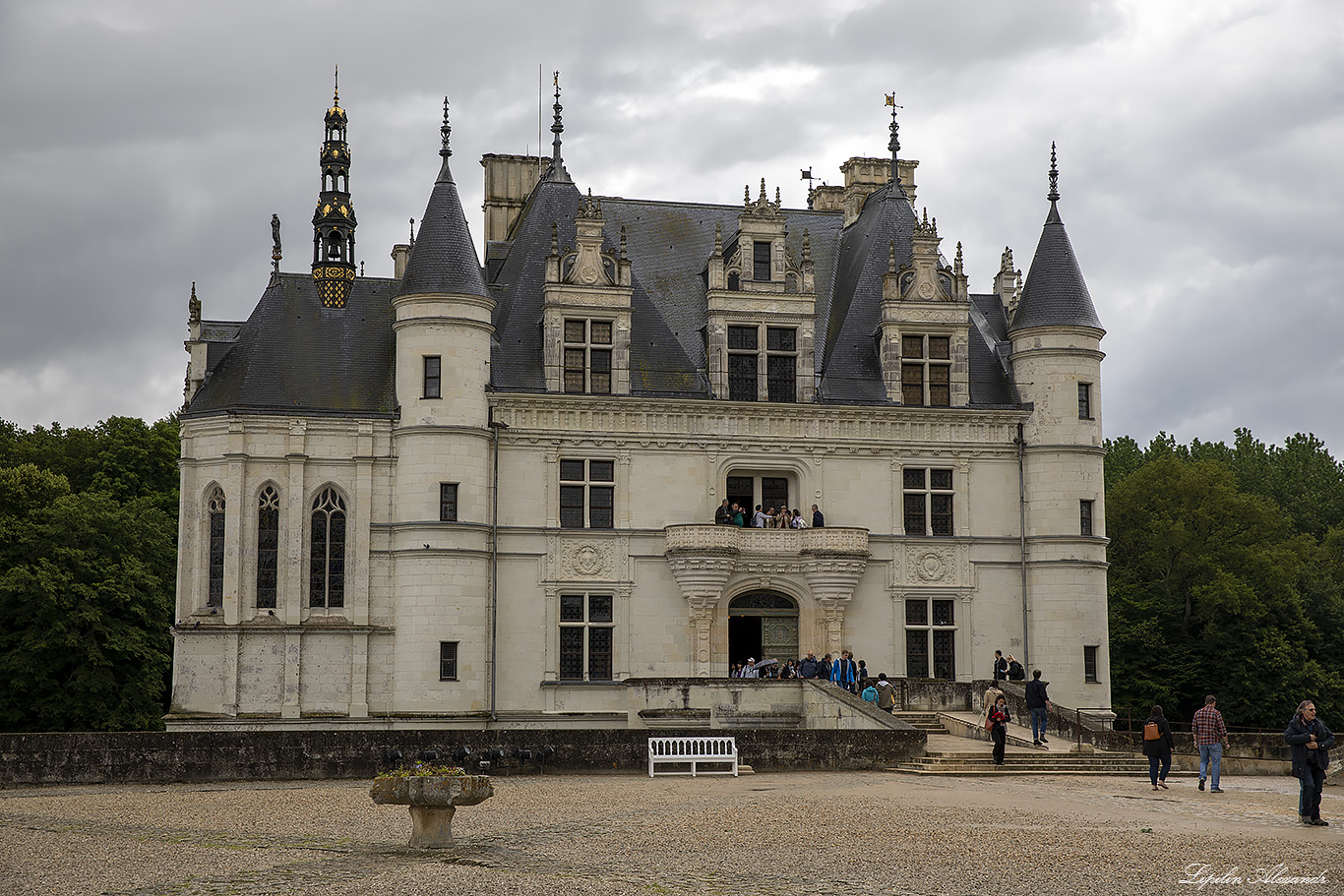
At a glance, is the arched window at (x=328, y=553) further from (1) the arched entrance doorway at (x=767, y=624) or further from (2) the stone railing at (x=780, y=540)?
(1) the arched entrance doorway at (x=767, y=624)

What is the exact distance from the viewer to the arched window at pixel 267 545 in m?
36.4

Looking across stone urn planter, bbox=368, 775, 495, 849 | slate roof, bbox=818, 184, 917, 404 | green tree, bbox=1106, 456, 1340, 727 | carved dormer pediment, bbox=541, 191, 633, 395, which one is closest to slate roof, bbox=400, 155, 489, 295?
carved dormer pediment, bbox=541, 191, 633, 395

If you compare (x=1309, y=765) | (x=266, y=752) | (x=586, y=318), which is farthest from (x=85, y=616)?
(x=1309, y=765)

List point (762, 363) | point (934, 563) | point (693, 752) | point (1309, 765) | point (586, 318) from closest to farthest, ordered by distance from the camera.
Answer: point (1309, 765) → point (693, 752) → point (586, 318) → point (762, 363) → point (934, 563)

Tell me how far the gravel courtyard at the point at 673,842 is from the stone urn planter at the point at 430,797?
0.94 ft

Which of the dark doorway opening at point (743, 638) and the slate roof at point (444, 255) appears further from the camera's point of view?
the dark doorway opening at point (743, 638)

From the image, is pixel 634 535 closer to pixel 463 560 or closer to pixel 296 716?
pixel 463 560

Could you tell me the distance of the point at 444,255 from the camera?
37.8 meters

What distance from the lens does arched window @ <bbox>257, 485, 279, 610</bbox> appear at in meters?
36.4

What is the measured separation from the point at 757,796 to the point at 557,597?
16.7 metres

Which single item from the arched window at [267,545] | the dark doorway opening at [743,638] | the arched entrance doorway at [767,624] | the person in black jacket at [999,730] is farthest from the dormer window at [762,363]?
the person in black jacket at [999,730]

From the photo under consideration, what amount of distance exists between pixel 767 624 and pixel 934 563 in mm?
4538

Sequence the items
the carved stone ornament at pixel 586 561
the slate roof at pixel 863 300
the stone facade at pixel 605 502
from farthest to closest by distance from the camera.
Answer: the slate roof at pixel 863 300 < the carved stone ornament at pixel 586 561 < the stone facade at pixel 605 502

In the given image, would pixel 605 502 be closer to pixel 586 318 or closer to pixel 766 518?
pixel 766 518
